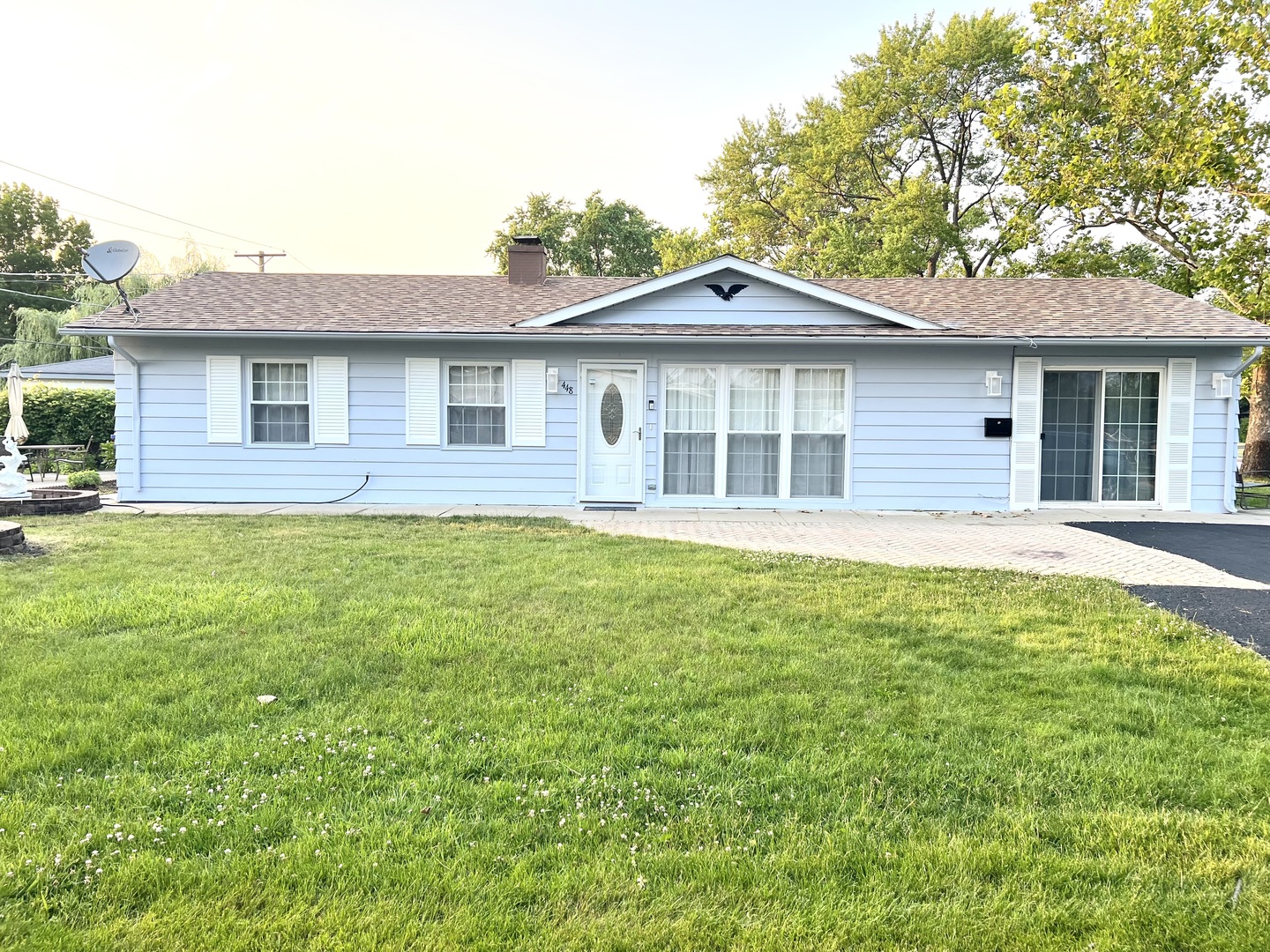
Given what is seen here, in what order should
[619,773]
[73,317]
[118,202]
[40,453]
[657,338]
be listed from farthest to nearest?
[73,317] → [118,202] → [40,453] → [657,338] → [619,773]

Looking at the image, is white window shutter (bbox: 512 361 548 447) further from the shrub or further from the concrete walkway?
the shrub

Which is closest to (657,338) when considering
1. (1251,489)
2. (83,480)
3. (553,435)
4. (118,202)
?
(553,435)

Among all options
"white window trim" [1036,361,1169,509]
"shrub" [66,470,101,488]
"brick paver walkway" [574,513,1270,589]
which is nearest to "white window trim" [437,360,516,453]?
"brick paver walkway" [574,513,1270,589]

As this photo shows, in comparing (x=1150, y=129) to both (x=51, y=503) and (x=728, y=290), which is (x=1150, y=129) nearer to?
(x=728, y=290)

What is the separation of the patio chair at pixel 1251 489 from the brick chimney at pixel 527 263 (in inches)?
474

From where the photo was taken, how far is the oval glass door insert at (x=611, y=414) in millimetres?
11266

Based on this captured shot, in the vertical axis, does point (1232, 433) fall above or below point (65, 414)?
below

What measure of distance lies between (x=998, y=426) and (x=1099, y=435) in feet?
5.53

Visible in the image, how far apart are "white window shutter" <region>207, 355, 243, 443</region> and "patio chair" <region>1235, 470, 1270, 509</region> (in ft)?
50.4

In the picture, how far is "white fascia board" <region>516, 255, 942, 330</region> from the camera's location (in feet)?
34.6

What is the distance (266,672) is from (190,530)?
539 cm

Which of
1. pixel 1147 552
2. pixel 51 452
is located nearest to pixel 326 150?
pixel 51 452

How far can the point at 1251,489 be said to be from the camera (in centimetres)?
1262

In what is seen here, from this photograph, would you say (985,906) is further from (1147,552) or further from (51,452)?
(51,452)
